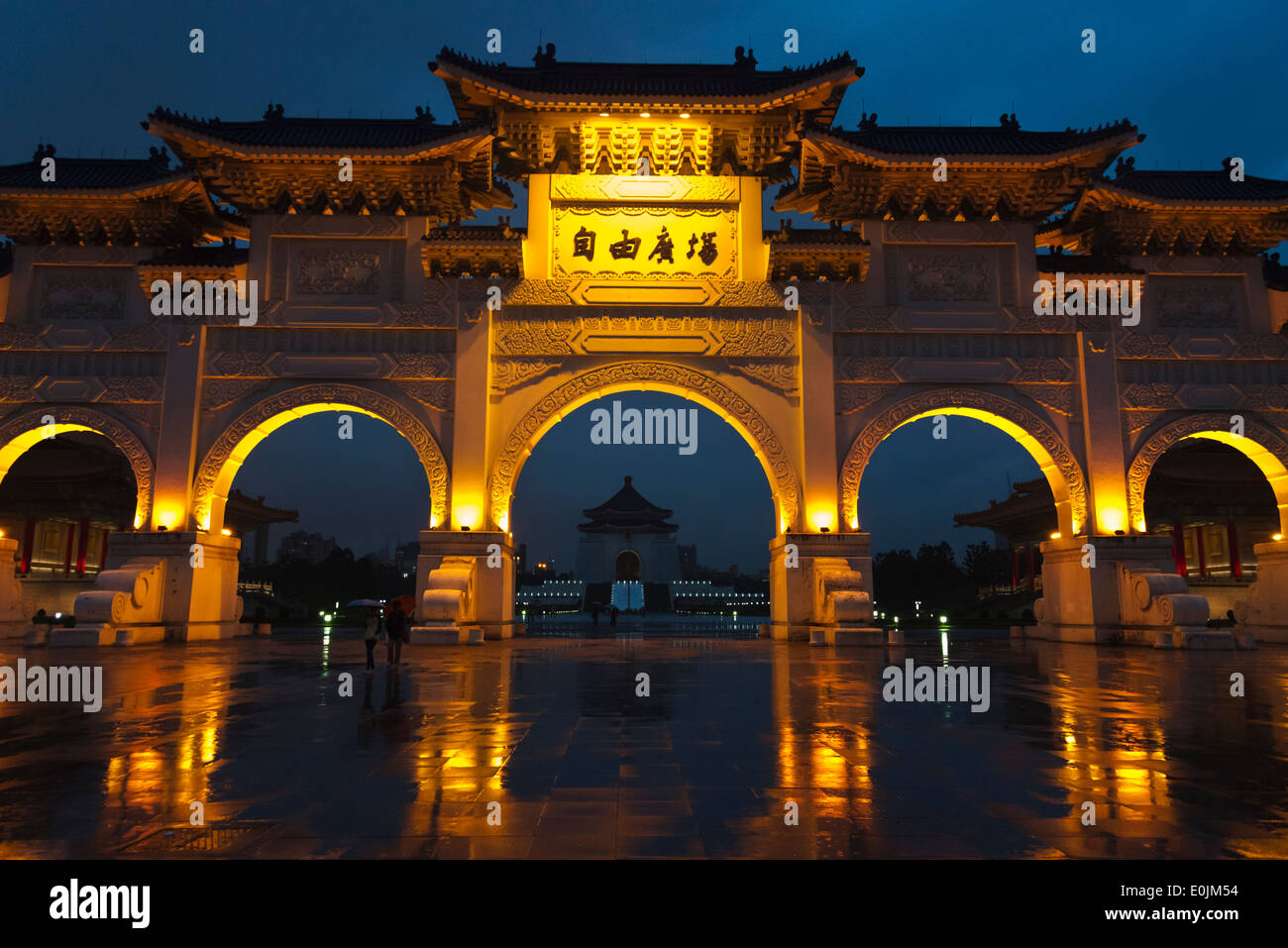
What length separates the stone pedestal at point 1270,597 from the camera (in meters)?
14.4

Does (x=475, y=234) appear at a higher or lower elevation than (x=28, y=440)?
higher

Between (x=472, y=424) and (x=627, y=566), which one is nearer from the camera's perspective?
(x=472, y=424)

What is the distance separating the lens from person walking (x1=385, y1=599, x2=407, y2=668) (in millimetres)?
9047

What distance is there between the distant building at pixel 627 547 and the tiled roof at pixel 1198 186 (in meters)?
35.0

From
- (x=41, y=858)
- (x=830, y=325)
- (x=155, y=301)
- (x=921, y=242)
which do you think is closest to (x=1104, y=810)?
(x=41, y=858)

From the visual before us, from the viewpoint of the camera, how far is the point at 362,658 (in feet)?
34.3

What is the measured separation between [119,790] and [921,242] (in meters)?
15.2

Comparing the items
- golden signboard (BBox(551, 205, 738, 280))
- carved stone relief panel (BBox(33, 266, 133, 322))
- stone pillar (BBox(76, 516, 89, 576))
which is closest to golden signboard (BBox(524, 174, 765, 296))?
golden signboard (BBox(551, 205, 738, 280))

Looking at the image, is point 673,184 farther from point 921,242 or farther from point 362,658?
point 362,658

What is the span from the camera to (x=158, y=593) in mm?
13820

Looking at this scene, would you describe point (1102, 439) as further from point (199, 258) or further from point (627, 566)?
point (627, 566)

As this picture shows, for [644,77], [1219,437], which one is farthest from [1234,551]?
[644,77]

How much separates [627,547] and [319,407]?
113 ft

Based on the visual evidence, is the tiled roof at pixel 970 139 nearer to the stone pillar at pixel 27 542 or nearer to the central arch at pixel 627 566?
the stone pillar at pixel 27 542
